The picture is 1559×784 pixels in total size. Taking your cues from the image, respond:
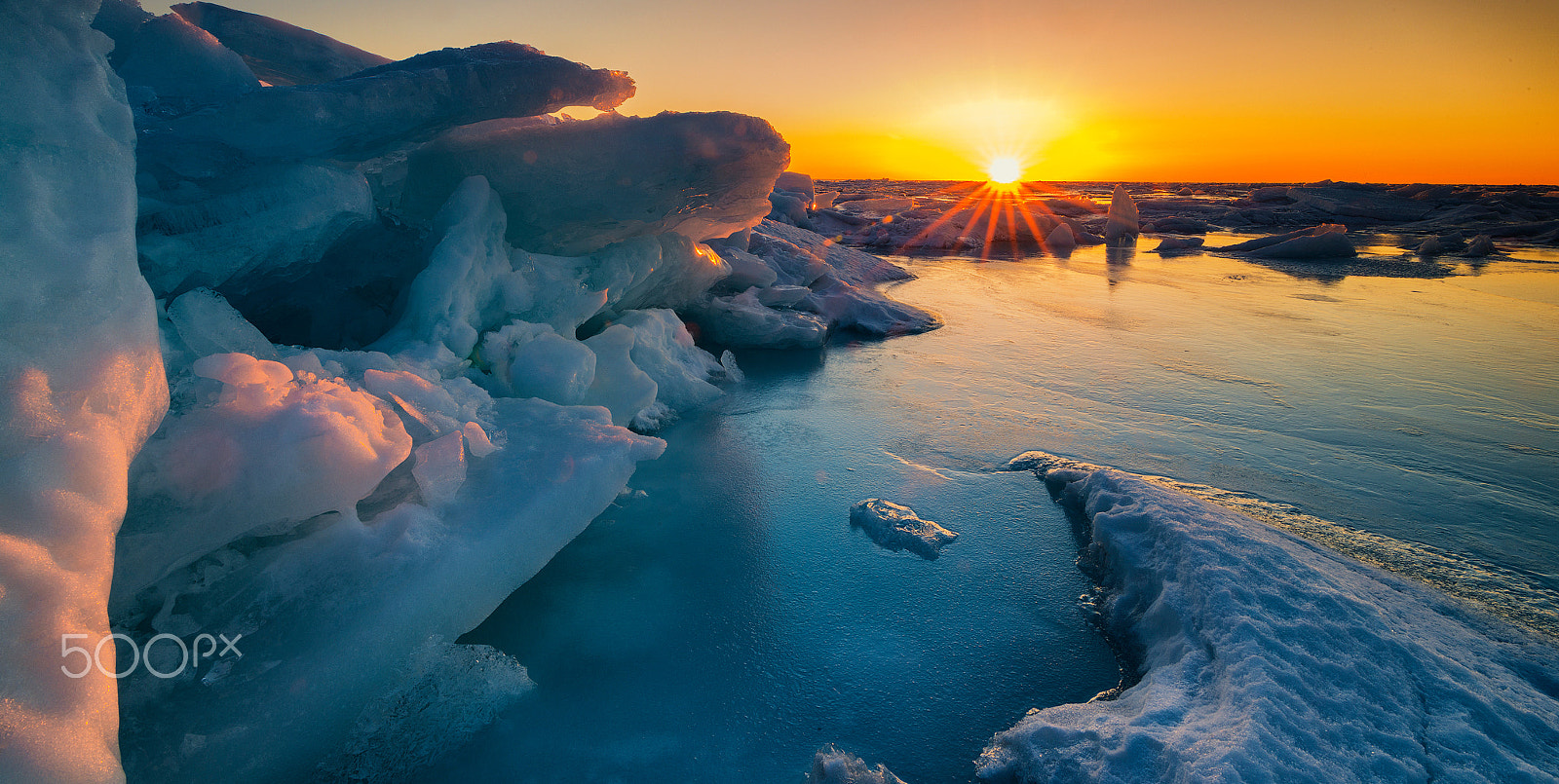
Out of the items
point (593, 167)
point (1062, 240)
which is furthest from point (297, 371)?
point (1062, 240)

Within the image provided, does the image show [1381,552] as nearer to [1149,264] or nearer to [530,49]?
[530,49]

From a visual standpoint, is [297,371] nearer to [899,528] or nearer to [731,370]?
[899,528]

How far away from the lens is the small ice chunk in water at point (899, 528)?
308 cm

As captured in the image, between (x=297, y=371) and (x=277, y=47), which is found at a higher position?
(x=277, y=47)

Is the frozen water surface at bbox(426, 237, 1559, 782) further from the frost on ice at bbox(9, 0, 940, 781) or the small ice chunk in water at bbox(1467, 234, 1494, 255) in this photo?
the small ice chunk in water at bbox(1467, 234, 1494, 255)

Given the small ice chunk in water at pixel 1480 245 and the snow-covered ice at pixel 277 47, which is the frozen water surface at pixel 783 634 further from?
the small ice chunk in water at pixel 1480 245

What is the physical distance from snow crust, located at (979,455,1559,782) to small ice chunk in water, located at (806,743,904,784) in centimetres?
30

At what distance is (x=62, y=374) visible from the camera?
149cm

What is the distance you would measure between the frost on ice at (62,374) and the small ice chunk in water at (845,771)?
1576mm

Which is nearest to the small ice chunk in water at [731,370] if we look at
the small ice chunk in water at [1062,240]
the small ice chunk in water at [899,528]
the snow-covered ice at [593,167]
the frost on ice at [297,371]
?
the frost on ice at [297,371]

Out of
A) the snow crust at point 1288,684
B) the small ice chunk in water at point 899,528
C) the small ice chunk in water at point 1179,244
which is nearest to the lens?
the snow crust at point 1288,684

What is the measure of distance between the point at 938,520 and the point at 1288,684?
1619 mm

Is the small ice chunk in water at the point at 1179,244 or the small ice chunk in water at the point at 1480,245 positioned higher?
the small ice chunk in water at the point at 1480,245

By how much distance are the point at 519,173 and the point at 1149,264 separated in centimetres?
1497
